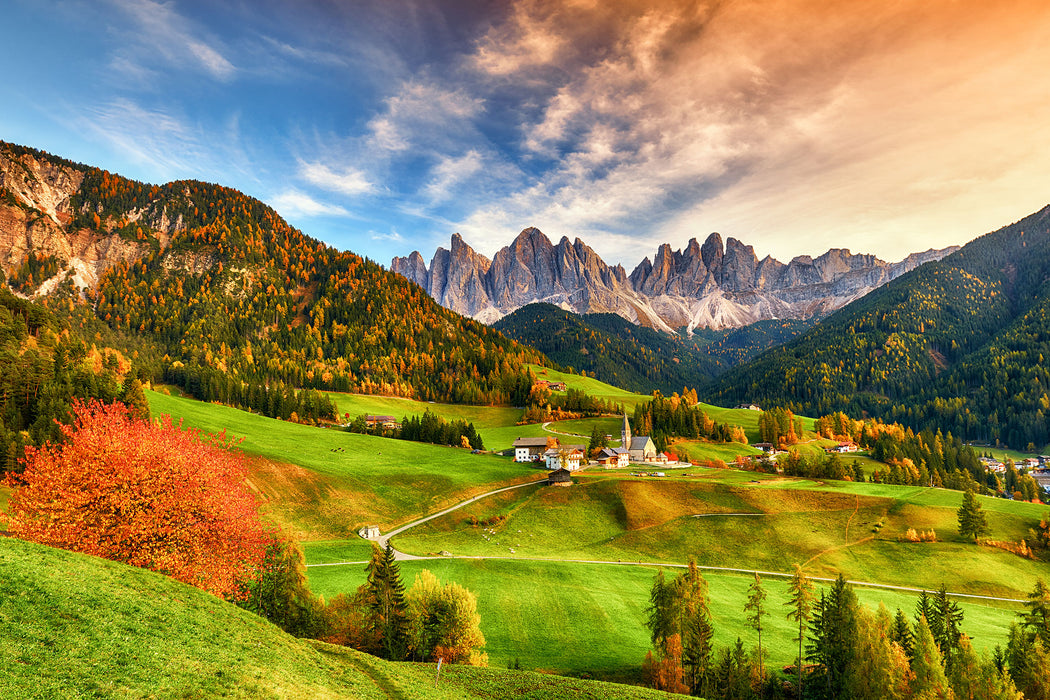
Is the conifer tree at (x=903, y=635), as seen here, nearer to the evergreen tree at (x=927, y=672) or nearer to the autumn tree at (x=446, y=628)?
the evergreen tree at (x=927, y=672)

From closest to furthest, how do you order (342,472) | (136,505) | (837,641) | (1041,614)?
(136,505), (1041,614), (837,641), (342,472)

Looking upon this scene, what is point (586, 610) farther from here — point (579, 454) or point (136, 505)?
point (579, 454)

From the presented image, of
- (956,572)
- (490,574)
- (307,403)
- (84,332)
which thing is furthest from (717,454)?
(84,332)

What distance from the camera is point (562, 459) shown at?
108625 millimetres

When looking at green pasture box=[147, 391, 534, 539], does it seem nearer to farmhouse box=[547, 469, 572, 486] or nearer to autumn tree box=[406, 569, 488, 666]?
farmhouse box=[547, 469, 572, 486]

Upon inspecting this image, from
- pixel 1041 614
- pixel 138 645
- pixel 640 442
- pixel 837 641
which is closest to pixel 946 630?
pixel 1041 614

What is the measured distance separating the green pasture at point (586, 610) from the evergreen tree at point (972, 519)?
17.5 m

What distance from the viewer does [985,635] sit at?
49031mm

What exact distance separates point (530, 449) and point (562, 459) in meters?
12.9

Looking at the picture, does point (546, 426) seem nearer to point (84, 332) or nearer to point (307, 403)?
point (307, 403)

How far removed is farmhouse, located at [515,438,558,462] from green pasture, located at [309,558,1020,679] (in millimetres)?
51098

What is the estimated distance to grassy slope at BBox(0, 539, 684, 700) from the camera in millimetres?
13977

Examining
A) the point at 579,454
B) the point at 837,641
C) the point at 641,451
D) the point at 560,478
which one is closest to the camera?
the point at 837,641

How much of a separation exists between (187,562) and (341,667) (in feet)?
37.6
